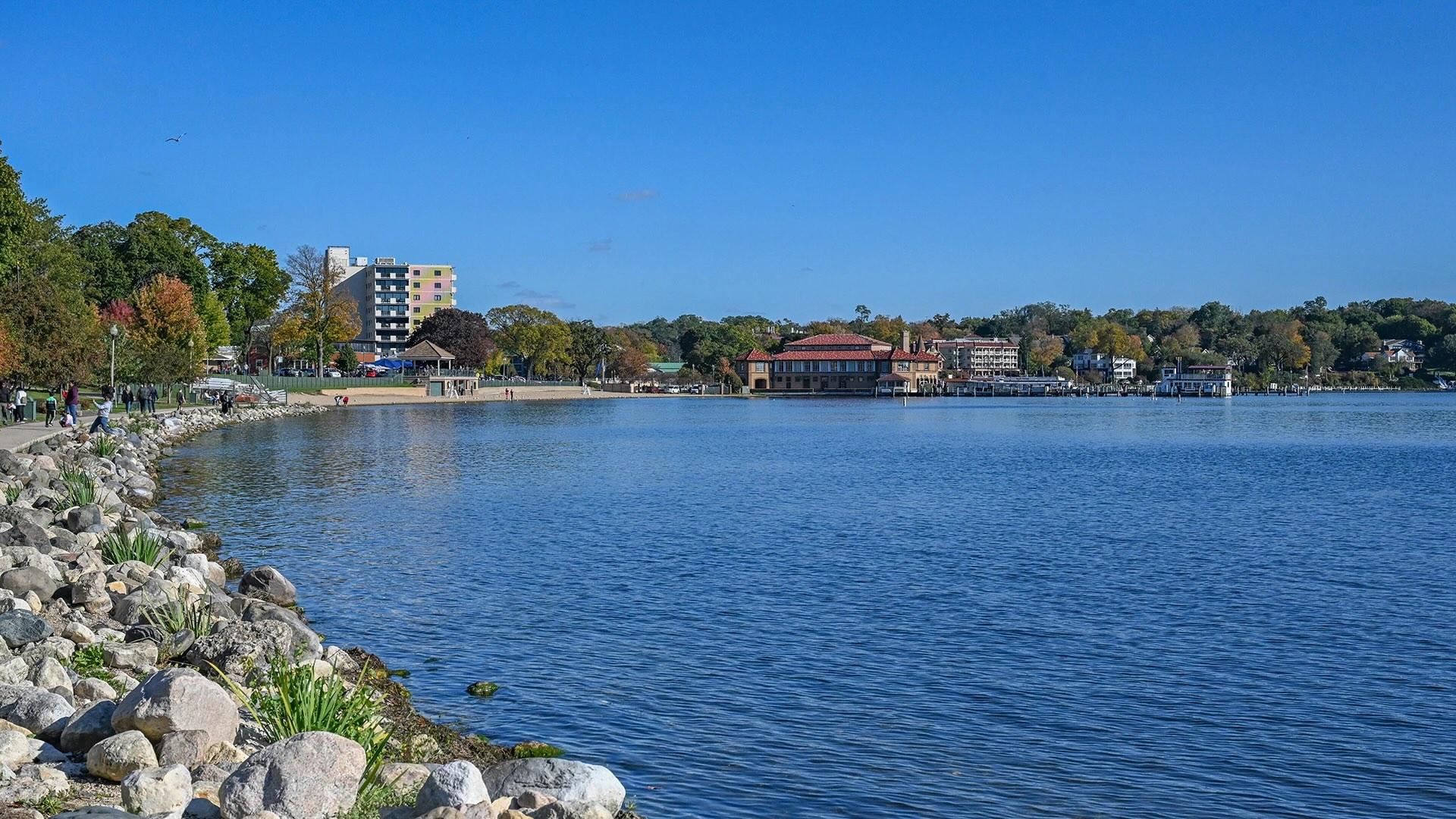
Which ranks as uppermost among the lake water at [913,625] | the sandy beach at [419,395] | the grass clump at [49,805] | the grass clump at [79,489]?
the sandy beach at [419,395]

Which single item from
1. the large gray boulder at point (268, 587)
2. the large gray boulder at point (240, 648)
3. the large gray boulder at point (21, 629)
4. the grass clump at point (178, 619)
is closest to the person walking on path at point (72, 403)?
the large gray boulder at point (268, 587)

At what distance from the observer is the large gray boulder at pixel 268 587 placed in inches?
696

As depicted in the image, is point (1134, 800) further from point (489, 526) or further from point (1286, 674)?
point (489, 526)

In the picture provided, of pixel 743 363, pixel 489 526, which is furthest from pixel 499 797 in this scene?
pixel 743 363

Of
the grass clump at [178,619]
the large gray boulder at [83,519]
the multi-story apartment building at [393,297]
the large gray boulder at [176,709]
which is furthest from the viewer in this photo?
the multi-story apartment building at [393,297]

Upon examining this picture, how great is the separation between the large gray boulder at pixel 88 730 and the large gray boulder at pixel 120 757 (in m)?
0.57

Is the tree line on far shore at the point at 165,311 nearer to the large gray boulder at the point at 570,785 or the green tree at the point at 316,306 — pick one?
the green tree at the point at 316,306

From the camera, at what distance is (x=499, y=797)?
8.81m

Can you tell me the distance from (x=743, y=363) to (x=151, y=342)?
123m

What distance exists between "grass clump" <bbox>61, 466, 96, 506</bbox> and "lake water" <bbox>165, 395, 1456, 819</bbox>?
2815 millimetres

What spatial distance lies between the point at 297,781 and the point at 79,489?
1975 centimetres

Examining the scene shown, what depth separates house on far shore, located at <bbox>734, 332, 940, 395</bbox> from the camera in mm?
192625

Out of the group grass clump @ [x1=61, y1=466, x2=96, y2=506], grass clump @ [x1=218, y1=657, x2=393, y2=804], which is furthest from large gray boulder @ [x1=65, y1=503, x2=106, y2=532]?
grass clump @ [x1=218, y1=657, x2=393, y2=804]

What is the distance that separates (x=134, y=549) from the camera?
18812mm
